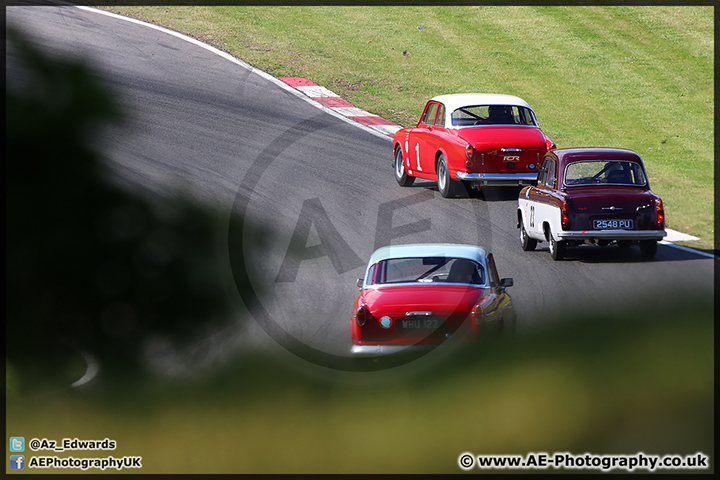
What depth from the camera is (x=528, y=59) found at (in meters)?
26.7

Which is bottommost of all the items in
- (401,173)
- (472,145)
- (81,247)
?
(81,247)

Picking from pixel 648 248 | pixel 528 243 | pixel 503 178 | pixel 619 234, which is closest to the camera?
pixel 619 234

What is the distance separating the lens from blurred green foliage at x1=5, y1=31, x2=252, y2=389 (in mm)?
1494

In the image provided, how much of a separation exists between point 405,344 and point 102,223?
223 inches

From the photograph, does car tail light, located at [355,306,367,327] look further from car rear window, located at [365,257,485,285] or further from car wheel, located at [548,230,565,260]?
car wheel, located at [548,230,565,260]

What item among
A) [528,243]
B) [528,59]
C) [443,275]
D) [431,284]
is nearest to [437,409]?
[431,284]

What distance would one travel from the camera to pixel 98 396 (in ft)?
5.59

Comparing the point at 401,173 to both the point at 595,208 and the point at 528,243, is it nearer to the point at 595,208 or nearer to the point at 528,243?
the point at 528,243

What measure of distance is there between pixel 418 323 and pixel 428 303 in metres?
0.21

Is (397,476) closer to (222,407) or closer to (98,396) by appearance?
(222,407)

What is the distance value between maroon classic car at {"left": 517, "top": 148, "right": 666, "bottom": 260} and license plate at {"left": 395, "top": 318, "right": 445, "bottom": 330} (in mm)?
4177

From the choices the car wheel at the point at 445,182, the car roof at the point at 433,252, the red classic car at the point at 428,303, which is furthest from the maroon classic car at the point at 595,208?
the red classic car at the point at 428,303

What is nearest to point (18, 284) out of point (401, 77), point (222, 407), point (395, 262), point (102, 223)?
point (102, 223)

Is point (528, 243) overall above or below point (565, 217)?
below
